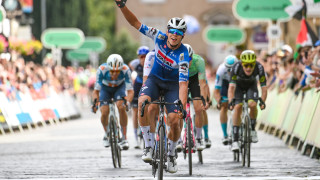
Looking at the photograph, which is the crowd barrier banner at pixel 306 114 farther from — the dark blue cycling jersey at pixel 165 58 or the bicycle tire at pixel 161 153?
the bicycle tire at pixel 161 153

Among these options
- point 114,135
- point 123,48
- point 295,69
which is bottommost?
point 114,135

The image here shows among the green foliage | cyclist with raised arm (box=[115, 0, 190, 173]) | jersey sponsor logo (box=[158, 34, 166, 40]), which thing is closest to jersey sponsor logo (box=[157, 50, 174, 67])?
cyclist with raised arm (box=[115, 0, 190, 173])

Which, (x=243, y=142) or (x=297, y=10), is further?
(x=297, y=10)

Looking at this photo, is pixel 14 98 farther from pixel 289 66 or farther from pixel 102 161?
pixel 102 161

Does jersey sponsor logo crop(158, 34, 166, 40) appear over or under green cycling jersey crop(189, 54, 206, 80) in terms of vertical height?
over

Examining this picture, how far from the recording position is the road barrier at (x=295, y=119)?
14812mm

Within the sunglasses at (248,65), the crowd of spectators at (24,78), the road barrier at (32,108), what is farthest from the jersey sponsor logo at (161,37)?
the crowd of spectators at (24,78)

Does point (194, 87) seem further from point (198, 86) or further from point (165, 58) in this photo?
point (165, 58)

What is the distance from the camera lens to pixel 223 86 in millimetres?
15953

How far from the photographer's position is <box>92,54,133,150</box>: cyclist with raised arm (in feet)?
47.1

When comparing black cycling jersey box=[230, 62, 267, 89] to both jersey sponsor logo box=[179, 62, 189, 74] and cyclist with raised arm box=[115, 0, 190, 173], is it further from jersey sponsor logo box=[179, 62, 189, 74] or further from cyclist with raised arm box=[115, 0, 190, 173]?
jersey sponsor logo box=[179, 62, 189, 74]

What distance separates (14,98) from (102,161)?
10.2m

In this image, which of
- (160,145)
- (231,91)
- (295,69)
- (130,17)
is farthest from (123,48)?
(160,145)

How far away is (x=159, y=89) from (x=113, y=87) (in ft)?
12.6
